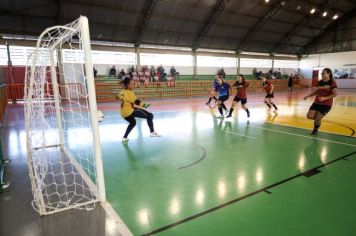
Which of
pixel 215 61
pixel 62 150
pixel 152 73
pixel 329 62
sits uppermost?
pixel 215 61

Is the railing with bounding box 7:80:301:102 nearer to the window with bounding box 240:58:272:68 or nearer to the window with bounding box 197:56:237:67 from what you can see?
the window with bounding box 197:56:237:67

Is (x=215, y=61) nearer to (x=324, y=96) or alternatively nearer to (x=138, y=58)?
(x=138, y=58)

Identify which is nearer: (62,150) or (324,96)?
(62,150)

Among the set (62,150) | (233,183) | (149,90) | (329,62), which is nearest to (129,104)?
(62,150)

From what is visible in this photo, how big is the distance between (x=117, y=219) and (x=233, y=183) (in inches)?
77.0

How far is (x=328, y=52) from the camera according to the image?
33.5 metres

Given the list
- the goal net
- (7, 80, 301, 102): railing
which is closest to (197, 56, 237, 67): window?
(7, 80, 301, 102): railing

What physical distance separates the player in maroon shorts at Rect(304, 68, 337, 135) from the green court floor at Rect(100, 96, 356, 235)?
0.67 meters

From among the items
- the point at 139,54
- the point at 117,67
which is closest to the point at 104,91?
the point at 117,67

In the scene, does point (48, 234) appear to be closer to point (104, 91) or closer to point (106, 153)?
point (106, 153)

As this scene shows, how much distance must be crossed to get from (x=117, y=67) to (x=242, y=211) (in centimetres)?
2088

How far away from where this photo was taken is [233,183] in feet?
13.4

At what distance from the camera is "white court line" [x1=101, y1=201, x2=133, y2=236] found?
2799mm

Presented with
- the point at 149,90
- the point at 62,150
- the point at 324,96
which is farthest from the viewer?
the point at 149,90
